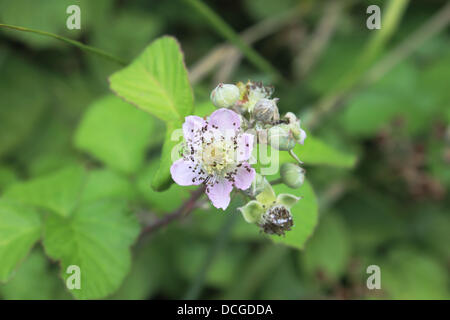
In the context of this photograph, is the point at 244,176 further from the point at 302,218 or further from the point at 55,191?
the point at 55,191

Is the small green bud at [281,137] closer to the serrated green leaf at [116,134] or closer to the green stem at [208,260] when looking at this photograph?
the green stem at [208,260]

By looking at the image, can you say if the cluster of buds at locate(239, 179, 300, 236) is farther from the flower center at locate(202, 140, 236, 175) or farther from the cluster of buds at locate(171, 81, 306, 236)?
the flower center at locate(202, 140, 236, 175)

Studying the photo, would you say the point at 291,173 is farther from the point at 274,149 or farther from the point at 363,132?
the point at 363,132

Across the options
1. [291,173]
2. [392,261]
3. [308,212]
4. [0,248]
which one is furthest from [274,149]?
[392,261]

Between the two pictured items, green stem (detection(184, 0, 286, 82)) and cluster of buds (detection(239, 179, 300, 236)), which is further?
green stem (detection(184, 0, 286, 82))

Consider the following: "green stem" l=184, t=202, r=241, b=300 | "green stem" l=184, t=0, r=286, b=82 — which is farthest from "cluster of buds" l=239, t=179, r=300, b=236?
"green stem" l=184, t=0, r=286, b=82

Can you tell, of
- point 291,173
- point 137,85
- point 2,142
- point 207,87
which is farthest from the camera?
point 207,87

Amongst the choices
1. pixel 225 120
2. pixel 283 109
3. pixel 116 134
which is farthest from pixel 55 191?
pixel 283 109
